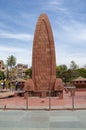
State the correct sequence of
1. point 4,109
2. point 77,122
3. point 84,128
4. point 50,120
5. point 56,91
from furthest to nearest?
point 56,91 → point 4,109 → point 50,120 → point 77,122 → point 84,128

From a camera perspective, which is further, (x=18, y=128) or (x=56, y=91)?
(x=56, y=91)

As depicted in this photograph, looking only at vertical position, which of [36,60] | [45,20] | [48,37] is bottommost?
[36,60]

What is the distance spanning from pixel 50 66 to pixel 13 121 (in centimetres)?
1671

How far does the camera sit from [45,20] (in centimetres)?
2820

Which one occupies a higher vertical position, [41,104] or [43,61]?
[43,61]

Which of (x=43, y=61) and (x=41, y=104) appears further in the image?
(x=43, y=61)

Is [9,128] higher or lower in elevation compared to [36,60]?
lower

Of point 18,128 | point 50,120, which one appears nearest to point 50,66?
point 50,120

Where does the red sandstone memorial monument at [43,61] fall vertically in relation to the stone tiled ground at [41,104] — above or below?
above

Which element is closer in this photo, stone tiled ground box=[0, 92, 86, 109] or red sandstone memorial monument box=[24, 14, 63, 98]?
stone tiled ground box=[0, 92, 86, 109]

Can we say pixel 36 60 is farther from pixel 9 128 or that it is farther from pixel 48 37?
pixel 9 128

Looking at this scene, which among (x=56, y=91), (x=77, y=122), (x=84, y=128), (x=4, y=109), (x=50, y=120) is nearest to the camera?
(x=84, y=128)

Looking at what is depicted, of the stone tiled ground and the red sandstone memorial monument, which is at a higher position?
the red sandstone memorial monument

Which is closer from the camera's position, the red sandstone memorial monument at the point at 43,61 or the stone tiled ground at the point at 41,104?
the stone tiled ground at the point at 41,104
